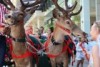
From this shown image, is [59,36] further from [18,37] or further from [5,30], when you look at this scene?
[5,30]

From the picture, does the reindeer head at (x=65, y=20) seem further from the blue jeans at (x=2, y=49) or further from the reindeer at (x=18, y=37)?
the blue jeans at (x=2, y=49)

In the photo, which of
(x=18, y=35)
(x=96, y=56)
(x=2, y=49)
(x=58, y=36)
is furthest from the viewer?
(x=58, y=36)

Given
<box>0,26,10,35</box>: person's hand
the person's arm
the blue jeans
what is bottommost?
the blue jeans

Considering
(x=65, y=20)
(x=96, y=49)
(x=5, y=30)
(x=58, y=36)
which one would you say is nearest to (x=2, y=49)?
(x=5, y=30)

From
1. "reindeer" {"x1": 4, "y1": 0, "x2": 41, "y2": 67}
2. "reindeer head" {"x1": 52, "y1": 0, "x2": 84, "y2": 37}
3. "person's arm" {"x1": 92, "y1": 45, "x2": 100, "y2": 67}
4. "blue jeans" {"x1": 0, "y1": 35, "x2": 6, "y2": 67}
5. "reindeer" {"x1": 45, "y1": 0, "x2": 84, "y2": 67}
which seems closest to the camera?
"person's arm" {"x1": 92, "y1": 45, "x2": 100, "y2": 67}

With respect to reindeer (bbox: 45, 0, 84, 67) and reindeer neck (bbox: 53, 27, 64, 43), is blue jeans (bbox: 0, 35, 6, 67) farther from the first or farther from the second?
reindeer neck (bbox: 53, 27, 64, 43)

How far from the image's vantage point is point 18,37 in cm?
931

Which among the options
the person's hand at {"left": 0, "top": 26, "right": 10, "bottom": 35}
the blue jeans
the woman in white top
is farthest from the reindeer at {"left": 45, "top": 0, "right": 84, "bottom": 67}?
the woman in white top

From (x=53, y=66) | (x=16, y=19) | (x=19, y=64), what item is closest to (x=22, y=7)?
(x=16, y=19)

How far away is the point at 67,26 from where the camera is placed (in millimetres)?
11047

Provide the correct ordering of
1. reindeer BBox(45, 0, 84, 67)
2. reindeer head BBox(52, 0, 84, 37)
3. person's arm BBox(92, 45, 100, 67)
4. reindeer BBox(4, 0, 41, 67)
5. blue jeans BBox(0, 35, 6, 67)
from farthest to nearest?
reindeer BBox(45, 0, 84, 67) → reindeer head BBox(52, 0, 84, 37) → blue jeans BBox(0, 35, 6, 67) → reindeer BBox(4, 0, 41, 67) → person's arm BBox(92, 45, 100, 67)

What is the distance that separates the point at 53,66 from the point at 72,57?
132 cm

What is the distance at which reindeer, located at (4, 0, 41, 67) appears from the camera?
9227mm

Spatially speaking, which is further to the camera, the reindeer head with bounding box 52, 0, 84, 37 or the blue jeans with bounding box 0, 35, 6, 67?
the reindeer head with bounding box 52, 0, 84, 37
